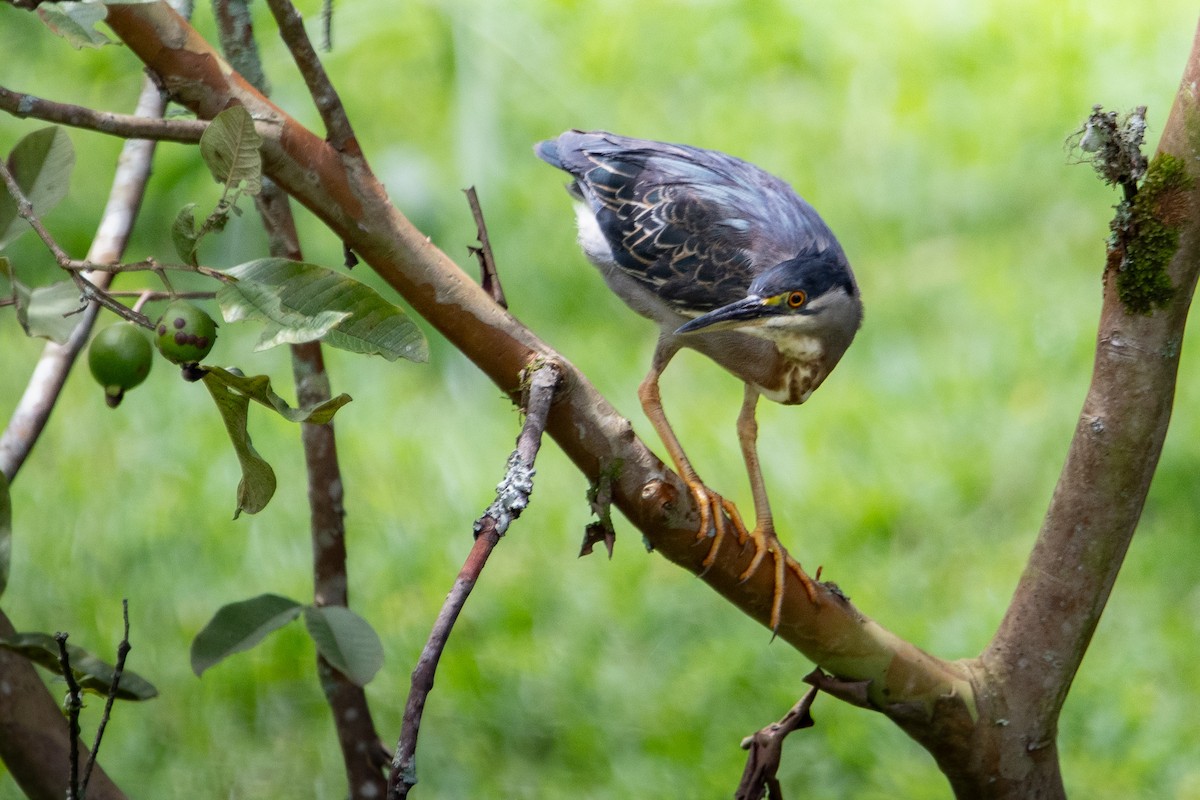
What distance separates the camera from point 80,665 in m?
1.61

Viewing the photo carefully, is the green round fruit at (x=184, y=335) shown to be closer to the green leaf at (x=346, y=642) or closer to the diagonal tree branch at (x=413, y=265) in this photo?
the diagonal tree branch at (x=413, y=265)

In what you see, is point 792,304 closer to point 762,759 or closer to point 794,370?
point 794,370

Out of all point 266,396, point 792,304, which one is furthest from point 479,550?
point 792,304

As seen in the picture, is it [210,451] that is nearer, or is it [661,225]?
[661,225]

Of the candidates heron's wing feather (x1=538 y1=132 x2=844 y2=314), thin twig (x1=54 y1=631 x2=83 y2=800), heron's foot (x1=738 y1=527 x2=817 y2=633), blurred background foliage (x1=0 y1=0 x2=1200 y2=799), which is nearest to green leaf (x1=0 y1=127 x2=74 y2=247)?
thin twig (x1=54 y1=631 x2=83 y2=800)

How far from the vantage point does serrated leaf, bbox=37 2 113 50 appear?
3.97ft

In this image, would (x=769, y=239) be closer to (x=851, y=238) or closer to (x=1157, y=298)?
(x=1157, y=298)

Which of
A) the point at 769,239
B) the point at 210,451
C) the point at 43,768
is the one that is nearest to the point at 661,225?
the point at 769,239

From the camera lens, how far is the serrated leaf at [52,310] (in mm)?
1242

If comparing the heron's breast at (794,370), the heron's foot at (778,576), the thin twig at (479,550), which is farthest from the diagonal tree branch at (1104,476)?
the thin twig at (479,550)

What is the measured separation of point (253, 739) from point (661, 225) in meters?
1.39

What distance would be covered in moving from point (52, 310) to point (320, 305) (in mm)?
303

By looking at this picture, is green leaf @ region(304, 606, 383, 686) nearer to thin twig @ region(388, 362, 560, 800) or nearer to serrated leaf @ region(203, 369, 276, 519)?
serrated leaf @ region(203, 369, 276, 519)

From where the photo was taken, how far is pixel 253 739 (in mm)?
2637
